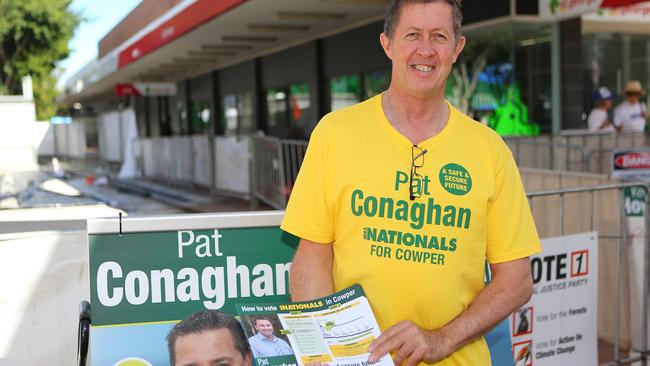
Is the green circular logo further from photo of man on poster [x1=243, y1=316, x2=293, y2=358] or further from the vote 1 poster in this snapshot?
the vote 1 poster

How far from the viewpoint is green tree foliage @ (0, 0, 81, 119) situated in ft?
117

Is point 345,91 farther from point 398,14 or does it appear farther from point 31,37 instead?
point 31,37

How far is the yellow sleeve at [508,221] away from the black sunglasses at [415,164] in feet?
0.80

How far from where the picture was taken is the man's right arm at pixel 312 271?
6.88ft

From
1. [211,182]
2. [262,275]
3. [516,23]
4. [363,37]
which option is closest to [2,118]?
[211,182]

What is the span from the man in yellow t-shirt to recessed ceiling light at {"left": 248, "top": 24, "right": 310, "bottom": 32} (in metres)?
12.2

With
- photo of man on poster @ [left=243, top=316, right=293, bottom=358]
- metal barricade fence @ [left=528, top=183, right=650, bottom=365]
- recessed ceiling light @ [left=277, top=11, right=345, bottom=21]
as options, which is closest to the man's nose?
photo of man on poster @ [left=243, top=316, right=293, bottom=358]

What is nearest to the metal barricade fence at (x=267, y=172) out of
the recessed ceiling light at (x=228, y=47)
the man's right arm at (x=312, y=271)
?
the recessed ceiling light at (x=228, y=47)

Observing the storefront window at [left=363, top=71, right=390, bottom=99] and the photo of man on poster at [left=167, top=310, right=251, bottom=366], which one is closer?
the photo of man on poster at [left=167, top=310, right=251, bottom=366]

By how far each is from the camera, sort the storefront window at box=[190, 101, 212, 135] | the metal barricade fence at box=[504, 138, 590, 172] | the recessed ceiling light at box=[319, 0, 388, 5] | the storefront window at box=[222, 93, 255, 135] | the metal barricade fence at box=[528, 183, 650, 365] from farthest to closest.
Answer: the storefront window at box=[190, 101, 212, 135]
the storefront window at box=[222, 93, 255, 135]
the recessed ceiling light at box=[319, 0, 388, 5]
the metal barricade fence at box=[504, 138, 590, 172]
the metal barricade fence at box=[528, 183, 650, 365]

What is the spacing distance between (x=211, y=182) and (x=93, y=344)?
41.4 feet

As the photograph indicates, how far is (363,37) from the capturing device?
14203mm

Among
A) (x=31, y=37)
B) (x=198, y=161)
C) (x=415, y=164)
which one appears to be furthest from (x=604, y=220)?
(x=31, y=37)

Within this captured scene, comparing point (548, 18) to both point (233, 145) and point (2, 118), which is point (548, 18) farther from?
point (2, 118)
